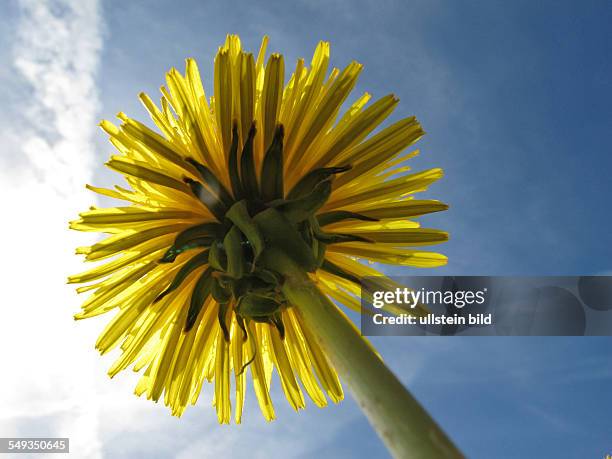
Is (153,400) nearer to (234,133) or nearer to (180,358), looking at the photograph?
(180,358)

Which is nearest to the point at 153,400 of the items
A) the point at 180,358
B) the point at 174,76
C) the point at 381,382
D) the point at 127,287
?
the point at 180,358

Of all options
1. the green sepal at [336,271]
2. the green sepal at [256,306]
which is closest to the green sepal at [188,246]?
the green sepal at [256,306]

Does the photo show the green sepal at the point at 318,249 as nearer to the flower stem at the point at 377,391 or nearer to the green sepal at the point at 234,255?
the green sepal at the point at 234,255

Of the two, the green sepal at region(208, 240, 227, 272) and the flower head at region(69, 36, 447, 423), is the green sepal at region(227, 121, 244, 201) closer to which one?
the flower head at region(69, 36, 447, 423)

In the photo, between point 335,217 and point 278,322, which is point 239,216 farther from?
point 278,322

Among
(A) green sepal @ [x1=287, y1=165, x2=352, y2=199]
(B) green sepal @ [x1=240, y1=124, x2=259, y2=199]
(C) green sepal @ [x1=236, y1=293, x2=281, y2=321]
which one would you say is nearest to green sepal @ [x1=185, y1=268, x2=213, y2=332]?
(C) green sepal @ [x1=236, y1=293, x2=281, y2=321]

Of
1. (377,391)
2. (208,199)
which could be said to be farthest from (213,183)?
(377,391)

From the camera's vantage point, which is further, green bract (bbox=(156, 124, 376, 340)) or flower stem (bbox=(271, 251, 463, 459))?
green bract (bbox=(156, 124, 376, 340))
